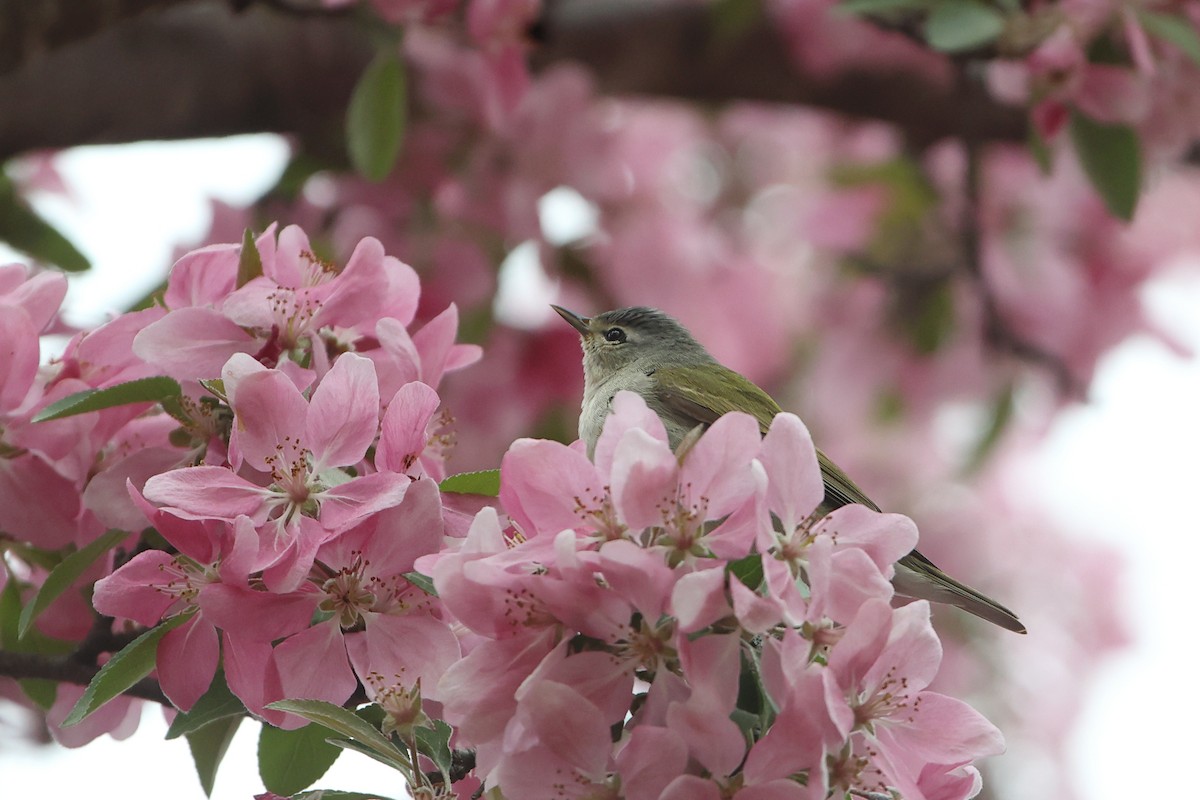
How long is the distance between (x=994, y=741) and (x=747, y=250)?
419 centimetres

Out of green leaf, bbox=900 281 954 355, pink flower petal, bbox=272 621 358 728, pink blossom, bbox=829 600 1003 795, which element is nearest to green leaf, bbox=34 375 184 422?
pink flower petal, bbox=272 621 358 728

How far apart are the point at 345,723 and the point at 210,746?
0.40m

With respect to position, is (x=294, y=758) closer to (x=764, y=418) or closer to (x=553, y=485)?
(x=553, y=485)

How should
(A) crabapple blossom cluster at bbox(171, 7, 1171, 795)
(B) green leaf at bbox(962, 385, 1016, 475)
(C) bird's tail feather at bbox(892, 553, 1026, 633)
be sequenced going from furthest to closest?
(B) green leaf at bbox(962, 385, 1016, 475)
(A) crabapple blossom cluster at bbox(171, 7, 1171, 795)
(C) bird's tail feather at bbox(892, 553, 1026, 633)

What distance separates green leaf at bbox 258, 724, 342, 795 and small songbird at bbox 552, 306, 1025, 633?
591mm

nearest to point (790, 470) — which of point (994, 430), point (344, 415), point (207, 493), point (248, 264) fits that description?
point (344, 415)

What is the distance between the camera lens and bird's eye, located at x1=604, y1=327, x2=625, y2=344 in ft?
10.3

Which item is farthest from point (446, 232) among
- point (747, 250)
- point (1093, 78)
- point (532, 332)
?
point (747, 250)

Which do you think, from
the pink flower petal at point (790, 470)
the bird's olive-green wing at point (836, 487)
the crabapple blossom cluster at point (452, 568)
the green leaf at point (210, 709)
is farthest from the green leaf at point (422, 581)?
the bird's olive-green wing at point (836, 487)

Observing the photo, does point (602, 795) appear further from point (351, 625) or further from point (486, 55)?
point (486, 55)

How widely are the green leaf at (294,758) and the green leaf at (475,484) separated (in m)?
0.29

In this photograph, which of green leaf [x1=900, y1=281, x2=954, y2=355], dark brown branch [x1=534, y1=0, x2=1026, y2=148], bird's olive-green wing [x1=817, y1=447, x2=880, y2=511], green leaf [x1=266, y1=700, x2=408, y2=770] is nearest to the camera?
green leaf [x1=266, y1=700, x2=408, y2=770]

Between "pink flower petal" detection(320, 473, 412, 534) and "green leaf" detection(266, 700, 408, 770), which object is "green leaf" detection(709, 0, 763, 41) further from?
"green leaf" detection(266, 700, 408, 770)

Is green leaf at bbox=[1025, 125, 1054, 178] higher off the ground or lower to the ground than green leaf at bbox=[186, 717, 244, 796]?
higher
